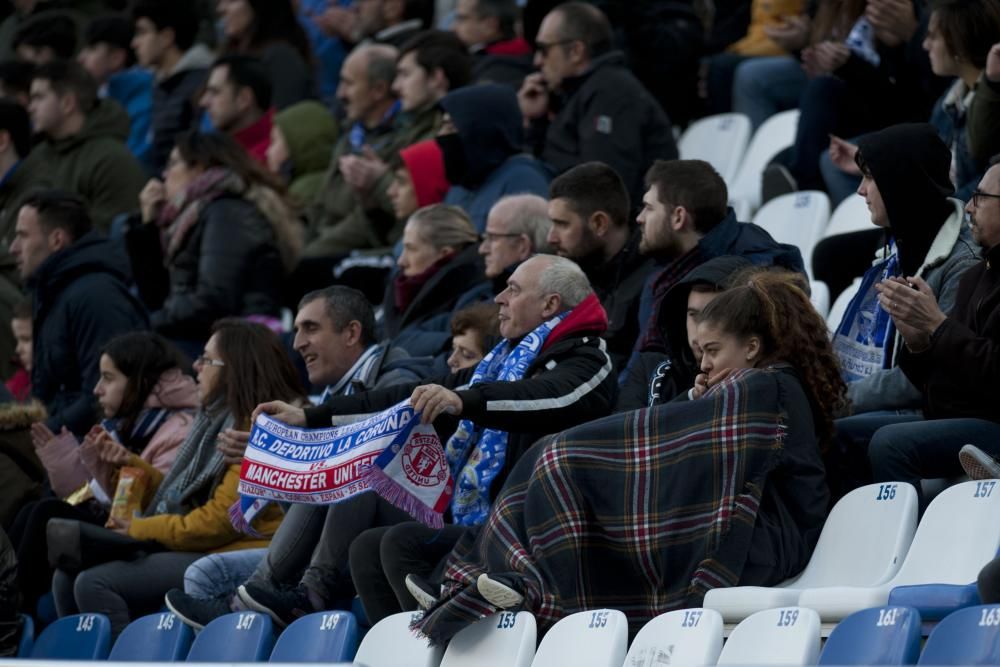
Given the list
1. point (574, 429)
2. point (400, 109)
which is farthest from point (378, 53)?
point (574, 429)

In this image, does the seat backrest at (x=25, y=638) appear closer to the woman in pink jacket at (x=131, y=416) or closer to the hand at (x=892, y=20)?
the woman in pink jacket at (x=131, y=416)

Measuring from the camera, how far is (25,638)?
7043 millimetres

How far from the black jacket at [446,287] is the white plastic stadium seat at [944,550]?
3214 mm

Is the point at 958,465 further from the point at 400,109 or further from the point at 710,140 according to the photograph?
the point at 400,109

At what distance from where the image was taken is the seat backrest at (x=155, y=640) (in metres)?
6.38

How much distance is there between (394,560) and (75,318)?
3186mm

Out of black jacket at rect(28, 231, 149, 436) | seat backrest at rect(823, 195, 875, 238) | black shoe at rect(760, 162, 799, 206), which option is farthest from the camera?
black shoe at rect(760, 162, 799, 206)

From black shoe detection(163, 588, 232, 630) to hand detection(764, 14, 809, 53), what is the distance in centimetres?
455

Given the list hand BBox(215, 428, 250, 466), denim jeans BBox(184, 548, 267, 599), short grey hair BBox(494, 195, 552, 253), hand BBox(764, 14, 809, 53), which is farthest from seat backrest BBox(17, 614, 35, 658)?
hand BBox(764, 14, 809, 53)

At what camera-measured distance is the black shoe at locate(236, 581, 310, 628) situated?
624cm

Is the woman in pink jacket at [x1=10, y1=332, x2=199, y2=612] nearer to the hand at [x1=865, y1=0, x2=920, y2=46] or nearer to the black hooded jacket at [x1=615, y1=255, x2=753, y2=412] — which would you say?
the black hooded jacket at [x1=615, y1=255, x2=753, y2=412]

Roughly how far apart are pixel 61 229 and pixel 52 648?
3031 millimetres

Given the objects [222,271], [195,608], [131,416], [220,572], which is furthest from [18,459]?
[195,608]

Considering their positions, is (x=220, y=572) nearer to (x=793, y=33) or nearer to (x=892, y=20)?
(x=892, y=20)
